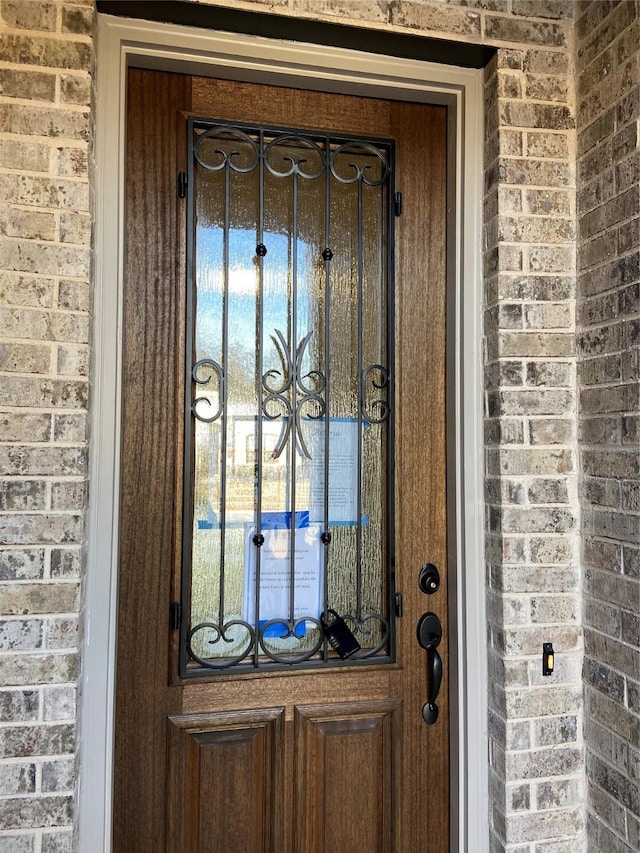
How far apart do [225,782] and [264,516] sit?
68cm

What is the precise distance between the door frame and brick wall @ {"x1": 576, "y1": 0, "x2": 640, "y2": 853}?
0.26m

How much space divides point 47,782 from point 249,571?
617 mm

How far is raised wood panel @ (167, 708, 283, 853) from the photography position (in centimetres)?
148

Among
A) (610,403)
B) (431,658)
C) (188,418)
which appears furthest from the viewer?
(431,658)

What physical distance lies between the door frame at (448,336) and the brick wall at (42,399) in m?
0.09

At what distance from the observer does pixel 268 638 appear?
1.54 meters

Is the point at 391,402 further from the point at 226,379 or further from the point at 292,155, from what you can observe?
the point at 292,155

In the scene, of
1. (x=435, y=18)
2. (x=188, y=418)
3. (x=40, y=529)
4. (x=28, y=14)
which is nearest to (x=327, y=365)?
(x=188, y=418)

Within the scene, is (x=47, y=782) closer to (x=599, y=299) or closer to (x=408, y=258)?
(x=408, y=258)

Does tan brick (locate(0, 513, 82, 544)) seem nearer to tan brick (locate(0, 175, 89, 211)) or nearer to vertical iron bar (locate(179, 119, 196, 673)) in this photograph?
vertical iron bar (locate(179, 119, 196, 673))

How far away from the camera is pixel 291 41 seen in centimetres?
151

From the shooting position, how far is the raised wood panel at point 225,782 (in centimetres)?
148

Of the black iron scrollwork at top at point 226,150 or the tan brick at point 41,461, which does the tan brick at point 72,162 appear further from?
the tan brick at point 41,461

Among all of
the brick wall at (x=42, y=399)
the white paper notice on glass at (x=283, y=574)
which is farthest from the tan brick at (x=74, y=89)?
the white paper notice on glass at (x=283, y=574)
